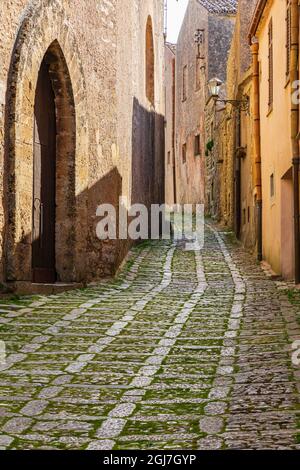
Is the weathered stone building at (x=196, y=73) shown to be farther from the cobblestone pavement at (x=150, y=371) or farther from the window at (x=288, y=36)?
A: the cobblestone pavement at (x=150, y=371)

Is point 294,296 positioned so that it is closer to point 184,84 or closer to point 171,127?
point 184,84

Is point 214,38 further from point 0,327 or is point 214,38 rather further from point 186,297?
point 0,327

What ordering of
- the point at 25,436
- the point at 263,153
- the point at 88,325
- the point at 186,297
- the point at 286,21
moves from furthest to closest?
the point at 263,153 → the point at 286,21 → the point at 186,297 → the point at 88,325 → the point at 25,436

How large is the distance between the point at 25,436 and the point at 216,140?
2022 centimetres

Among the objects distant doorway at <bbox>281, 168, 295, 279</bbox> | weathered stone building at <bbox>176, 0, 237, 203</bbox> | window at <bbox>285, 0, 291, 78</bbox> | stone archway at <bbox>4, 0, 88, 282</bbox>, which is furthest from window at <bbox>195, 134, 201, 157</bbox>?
stone archway at <bbox>4, 0, 88, 282</bbox>

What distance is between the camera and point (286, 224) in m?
11.8

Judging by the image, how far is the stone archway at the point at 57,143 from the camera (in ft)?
28.3

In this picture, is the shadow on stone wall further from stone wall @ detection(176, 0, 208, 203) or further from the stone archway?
stone wall @ detection(176, 0, 208, 203)


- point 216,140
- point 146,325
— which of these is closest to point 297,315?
point 146,325

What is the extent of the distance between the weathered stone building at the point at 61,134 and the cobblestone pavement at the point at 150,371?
0.77 metres

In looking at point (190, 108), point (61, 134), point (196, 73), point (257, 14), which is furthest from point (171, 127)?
point (61, 134)

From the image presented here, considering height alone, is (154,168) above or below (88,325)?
above

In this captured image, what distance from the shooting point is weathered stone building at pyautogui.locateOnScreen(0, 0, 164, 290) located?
28.3 feet

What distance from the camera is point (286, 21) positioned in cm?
1123
